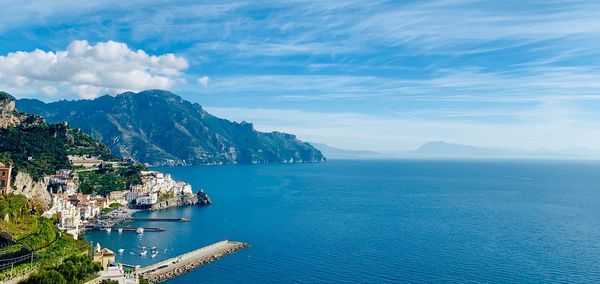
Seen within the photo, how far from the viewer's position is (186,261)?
77.6m

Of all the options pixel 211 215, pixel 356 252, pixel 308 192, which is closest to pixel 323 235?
pixel 356 252

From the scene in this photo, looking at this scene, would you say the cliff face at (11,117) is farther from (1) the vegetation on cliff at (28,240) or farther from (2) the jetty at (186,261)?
(2) the jetty at (186,261)

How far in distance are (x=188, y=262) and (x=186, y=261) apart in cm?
77

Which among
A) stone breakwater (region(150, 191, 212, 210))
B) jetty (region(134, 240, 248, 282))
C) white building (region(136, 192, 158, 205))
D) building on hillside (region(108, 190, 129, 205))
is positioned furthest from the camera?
stone breakwater (region(150, 191, 212, 210))

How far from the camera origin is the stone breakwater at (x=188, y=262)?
230 ft

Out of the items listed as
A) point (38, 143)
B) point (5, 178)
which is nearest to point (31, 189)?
point (5, 178)

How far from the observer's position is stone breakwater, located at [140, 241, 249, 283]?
70.1 meters

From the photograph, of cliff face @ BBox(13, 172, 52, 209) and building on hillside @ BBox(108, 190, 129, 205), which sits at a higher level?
cliff face @ BBox(13, 172, 52, 209)

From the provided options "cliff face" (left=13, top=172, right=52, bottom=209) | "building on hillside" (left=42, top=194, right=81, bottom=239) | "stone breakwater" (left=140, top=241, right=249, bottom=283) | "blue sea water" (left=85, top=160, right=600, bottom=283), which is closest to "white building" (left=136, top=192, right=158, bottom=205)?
"blue sea water" (left=85, top=160, right=600, bottom=283)

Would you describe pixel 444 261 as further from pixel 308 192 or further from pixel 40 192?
pixel 308 192

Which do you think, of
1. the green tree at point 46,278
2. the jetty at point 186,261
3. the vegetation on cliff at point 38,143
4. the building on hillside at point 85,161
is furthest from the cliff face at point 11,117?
the green tree at point 46,278

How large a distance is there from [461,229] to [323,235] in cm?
3057

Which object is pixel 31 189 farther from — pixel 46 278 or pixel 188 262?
pixel 46 278

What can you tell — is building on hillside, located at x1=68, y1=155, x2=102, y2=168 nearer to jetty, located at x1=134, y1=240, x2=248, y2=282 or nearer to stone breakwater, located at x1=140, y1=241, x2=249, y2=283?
jetty, located at x1=134, y1=240, x2=248, y2=282
